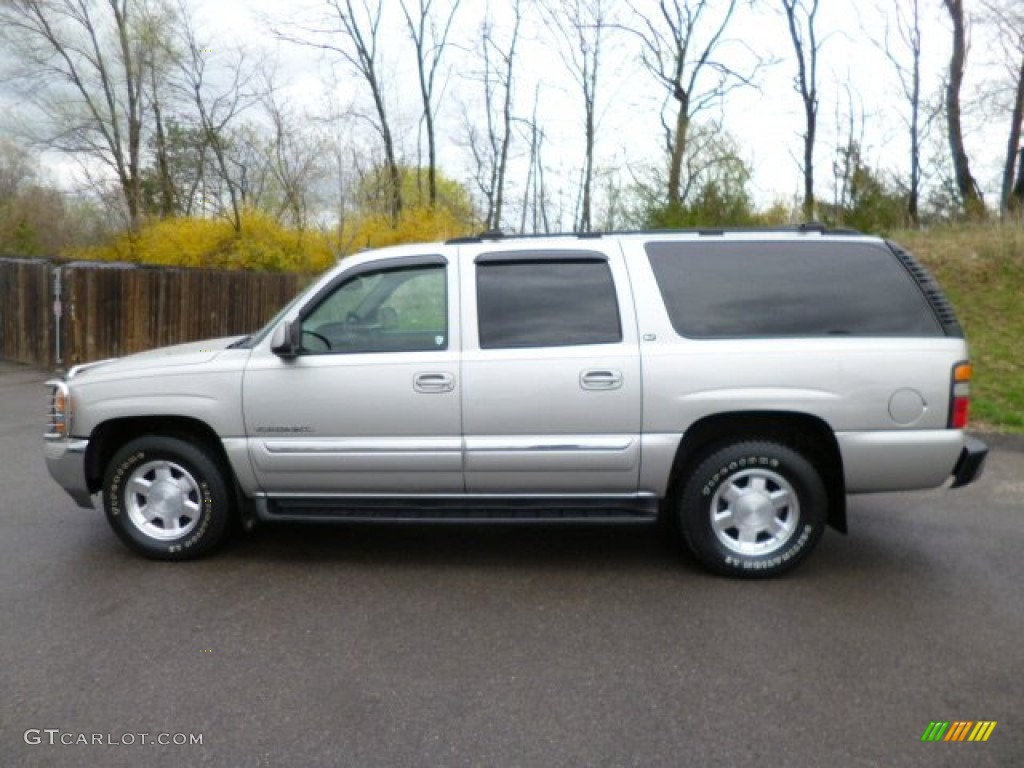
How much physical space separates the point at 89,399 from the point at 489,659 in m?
2.82

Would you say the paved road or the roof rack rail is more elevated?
the roof rack rail

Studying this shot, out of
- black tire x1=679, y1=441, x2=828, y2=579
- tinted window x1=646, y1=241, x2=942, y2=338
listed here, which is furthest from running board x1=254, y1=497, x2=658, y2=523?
tinted window x1=646, y1=241, x2=942, y2=338

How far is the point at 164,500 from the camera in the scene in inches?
176

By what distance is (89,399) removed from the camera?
14.4 feet

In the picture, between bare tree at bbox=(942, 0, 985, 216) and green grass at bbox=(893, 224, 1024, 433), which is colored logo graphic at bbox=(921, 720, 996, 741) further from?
bare tree at bbox=(942, 0, 985, 216)

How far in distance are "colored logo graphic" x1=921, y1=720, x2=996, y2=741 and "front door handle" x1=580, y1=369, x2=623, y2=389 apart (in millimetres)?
2056

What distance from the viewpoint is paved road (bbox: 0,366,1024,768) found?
8.91 feet

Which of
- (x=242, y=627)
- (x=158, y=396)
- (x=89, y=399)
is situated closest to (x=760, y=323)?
(x=242, y=627)

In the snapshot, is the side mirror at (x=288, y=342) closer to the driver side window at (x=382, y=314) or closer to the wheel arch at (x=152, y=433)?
the driver side window at (x=382, y=314)

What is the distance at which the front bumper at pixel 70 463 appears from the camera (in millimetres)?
4391

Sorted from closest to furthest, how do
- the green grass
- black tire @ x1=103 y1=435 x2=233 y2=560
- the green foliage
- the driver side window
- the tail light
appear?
the tail light < the driver side window < black tire @ x1=103 y1=435 x2=233 y2=560 < the green grass < the green foliage

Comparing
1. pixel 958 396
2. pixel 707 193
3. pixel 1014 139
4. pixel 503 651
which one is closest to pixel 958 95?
pixel 1014 139

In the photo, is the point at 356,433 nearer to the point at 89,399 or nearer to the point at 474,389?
the point at 474,389

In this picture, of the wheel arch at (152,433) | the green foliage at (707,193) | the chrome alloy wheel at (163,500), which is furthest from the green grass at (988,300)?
the chrome alloy wheel at (163,500)
